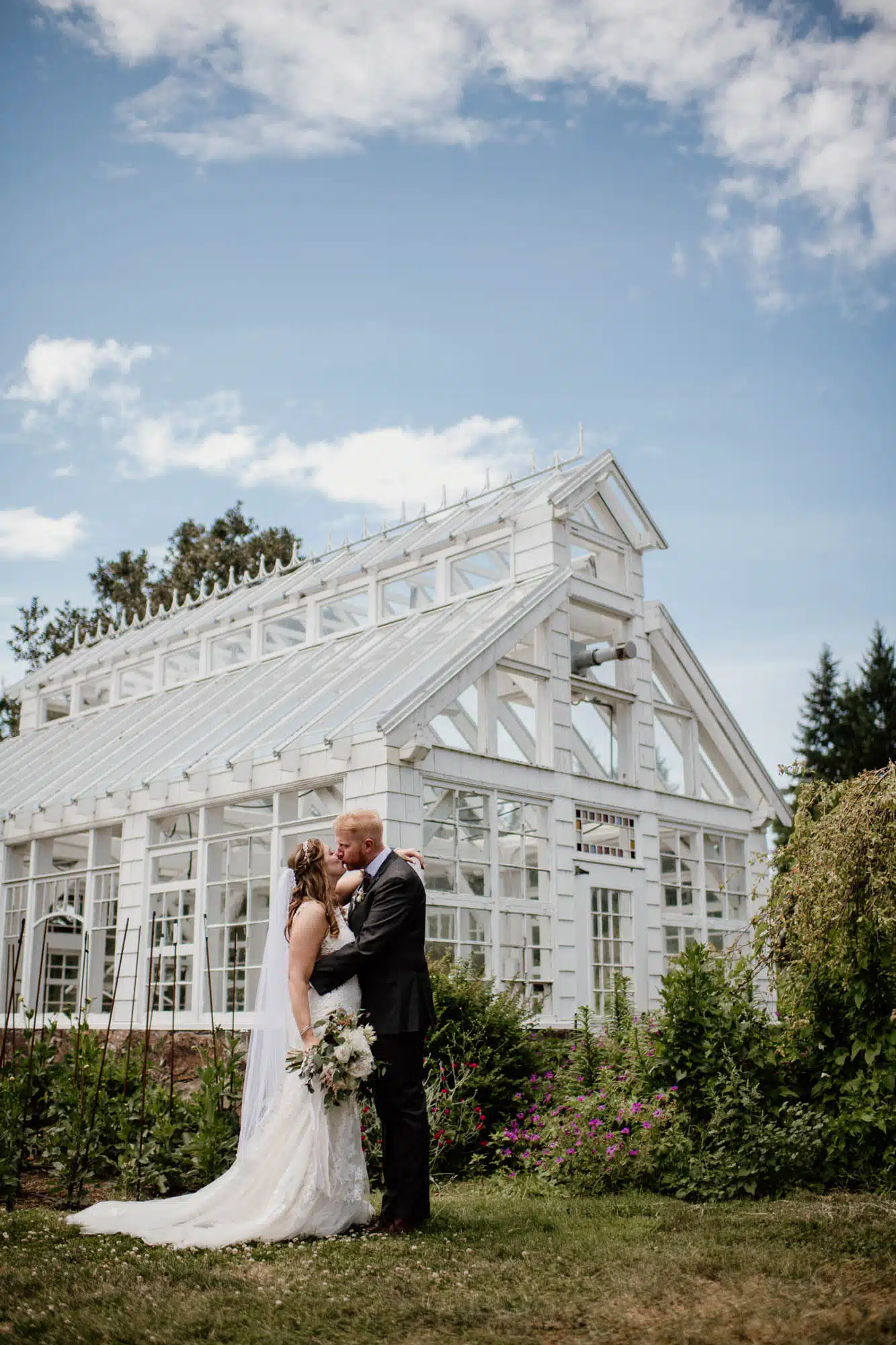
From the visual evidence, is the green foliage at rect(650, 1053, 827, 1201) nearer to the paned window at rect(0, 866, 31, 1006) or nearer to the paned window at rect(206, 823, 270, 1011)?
the paned window at rect(206, 823, 270, 1011)

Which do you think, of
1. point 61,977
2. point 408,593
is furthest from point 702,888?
point 61,977

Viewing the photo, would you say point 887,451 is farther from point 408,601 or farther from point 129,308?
point 129,308

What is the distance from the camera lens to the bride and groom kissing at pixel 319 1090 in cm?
612

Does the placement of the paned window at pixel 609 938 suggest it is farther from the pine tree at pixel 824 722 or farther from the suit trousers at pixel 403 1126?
the pine tree at pixel 824 722

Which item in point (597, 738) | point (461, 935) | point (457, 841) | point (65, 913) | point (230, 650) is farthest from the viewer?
point (230, 650)

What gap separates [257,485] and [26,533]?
25.9 ft

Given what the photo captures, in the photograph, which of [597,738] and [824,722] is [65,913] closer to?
[597,738]

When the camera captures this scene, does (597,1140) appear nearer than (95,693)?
Yes

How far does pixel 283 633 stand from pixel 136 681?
3841mm

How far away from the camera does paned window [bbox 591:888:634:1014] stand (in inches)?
539

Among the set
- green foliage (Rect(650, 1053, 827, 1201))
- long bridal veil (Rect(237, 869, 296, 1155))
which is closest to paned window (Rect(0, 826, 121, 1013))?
long bridal veil (Rect(237, 869, 296, 1155))

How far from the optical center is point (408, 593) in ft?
53.4

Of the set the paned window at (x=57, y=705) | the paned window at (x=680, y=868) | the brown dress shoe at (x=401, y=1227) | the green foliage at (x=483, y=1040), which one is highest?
the paned window at (x=57, y=705)

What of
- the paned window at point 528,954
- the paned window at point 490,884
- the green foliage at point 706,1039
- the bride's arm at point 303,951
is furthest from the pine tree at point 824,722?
the bride's arm at point 303,951
